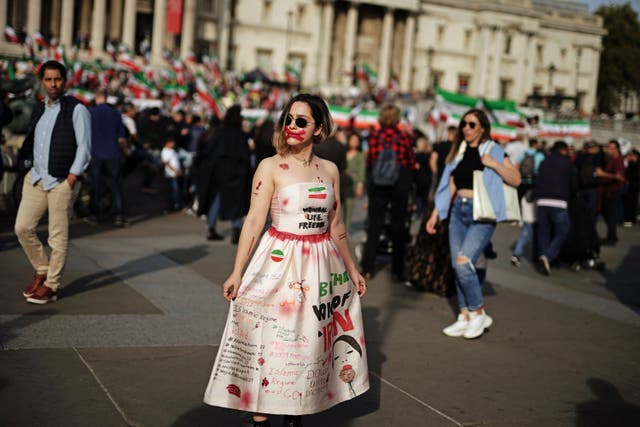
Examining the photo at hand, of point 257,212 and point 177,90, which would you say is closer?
point 257,212

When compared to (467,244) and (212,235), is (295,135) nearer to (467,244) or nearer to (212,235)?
(467,244)

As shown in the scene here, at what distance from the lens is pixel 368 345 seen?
23.5ft

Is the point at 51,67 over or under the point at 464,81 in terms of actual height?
under

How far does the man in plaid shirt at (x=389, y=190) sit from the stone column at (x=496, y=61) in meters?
79.4

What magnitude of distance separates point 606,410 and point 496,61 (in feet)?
276

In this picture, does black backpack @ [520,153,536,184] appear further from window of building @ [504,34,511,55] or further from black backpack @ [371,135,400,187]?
window of building @ [504,34,511,55]

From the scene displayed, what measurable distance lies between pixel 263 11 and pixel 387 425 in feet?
234

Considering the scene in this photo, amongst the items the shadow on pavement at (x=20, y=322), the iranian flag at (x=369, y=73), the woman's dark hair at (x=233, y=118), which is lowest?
the shadow on pavement at (x=20, y=322)

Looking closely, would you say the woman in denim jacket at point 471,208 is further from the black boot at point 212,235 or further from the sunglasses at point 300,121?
the black boot at point 212,235

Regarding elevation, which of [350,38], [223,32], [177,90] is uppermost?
[350,38]

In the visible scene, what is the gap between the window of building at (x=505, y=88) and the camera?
89812mm

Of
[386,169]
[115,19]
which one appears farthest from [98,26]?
[386,169]

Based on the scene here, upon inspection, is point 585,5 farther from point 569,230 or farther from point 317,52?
point 569,230

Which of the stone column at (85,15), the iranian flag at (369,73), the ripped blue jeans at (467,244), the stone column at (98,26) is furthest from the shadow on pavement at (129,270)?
the stone column at (85,15)
